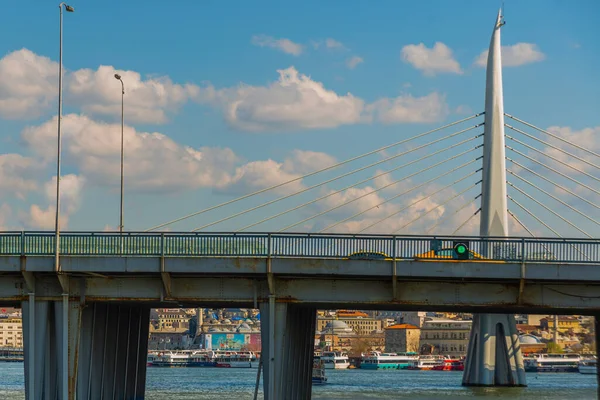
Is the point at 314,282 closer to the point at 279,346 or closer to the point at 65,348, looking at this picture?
the point at 279,346

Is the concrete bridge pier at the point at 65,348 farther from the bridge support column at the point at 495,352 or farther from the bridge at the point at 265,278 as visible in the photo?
the bridge support column at the point at 495,352

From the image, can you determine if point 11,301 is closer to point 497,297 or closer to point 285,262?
point 285,262

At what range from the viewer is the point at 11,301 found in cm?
4600

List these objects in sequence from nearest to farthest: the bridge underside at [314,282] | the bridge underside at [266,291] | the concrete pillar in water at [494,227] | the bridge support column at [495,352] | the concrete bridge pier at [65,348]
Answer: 1. the bridge underside at [314,282]
2. the bridge underside at [266,291]
3. the concrete bridge pier at [65,348]
4. the concrete pillar in water at [494,227]
5. the bridge support column at [495,352]

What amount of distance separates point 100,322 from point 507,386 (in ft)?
216

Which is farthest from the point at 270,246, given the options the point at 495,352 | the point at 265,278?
the point at 495,352

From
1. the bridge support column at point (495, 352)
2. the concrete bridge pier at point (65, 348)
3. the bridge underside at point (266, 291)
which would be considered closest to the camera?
the bridge underside at point (266, 291)

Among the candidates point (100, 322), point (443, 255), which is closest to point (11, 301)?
point (100, 322)

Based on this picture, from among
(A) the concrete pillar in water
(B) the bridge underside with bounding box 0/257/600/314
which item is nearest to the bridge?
(B) the bridge underside with bounding box 0/257/600/314

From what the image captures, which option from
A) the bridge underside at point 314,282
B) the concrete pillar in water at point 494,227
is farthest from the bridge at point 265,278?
the concrete pillar in water at point 494,227

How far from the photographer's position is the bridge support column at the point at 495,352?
107m

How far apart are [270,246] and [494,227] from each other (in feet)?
172

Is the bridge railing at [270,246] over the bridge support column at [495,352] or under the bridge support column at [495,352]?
over

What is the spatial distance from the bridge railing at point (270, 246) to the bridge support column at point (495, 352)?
62.8 metres
